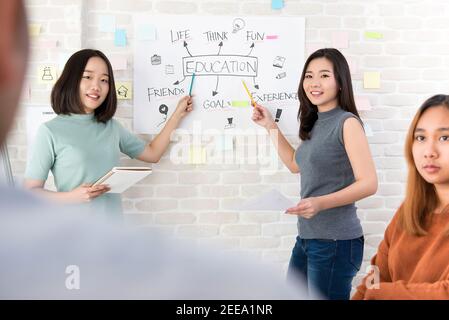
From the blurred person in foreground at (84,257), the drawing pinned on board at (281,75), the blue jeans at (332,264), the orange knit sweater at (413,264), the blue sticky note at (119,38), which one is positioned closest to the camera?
the blurred person in foreground at (84,257)

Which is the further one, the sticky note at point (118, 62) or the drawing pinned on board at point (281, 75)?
the drawing pinned on board at point (281, 75)

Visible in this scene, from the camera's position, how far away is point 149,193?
2.28 metres

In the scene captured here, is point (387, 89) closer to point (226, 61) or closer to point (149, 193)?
point (226, 61)

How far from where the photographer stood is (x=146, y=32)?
231cm

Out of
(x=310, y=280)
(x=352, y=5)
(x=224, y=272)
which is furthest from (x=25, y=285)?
(x=352, y=5)

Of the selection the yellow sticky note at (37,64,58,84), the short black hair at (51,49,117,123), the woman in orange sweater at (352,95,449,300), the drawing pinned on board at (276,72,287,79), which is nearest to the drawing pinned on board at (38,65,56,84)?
the yellow sticky note at (37,64,58,84)

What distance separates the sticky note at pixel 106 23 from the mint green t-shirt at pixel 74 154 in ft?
1.55

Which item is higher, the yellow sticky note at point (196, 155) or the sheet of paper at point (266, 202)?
the yellow sticky note at point (196, 155)

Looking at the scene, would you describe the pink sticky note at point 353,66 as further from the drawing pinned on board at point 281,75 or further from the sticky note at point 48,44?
the sticky note at point 48,44

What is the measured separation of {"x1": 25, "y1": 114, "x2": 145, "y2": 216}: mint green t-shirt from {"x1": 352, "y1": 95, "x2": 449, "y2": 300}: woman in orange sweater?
1.02 m

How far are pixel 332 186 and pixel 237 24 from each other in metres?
1.02

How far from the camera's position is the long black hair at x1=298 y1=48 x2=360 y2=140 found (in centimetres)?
182

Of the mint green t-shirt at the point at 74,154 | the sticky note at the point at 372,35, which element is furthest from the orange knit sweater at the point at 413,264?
the sticky note at the point at 372,35

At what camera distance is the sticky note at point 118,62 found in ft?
7.37
